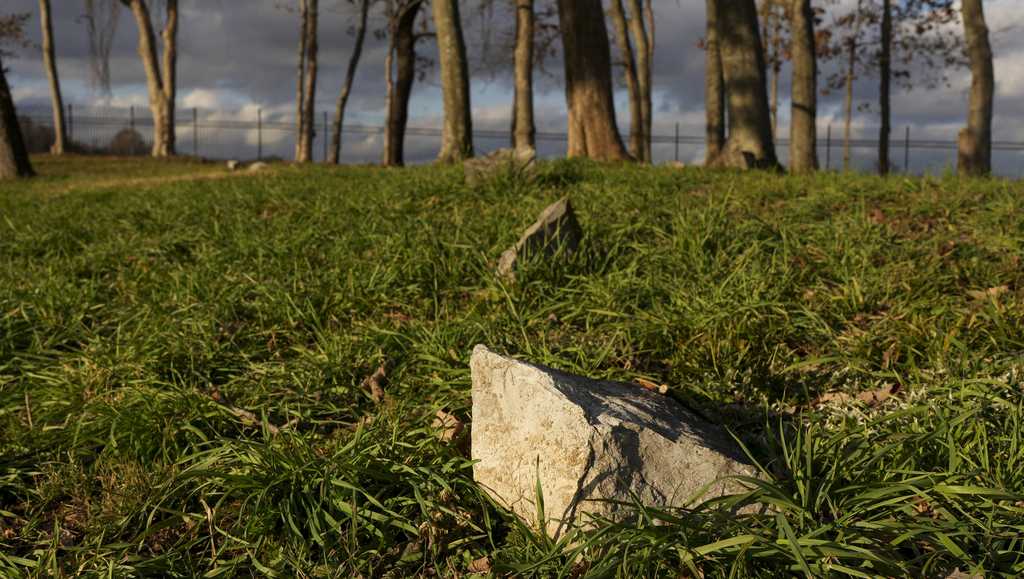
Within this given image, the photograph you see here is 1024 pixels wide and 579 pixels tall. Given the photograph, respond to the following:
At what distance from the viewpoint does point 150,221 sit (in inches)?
259

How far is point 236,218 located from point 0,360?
2.67 meters

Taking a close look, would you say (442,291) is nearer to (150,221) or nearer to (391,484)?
(391,484)

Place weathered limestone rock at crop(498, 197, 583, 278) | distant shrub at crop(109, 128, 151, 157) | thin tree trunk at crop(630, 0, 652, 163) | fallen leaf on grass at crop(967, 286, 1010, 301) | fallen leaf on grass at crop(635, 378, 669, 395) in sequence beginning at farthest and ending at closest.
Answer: distant shrub at crop(109, 128, 151, 157)
thin tree trunk at crop(630, 0, 652, 163)
weathered limestone rock at crop(498, 197, 583, 278)
fallen leaf on grass at crop(967, 286, 1010, 301)
fallen leaf on grass at crop(635, 378, 669, 395)

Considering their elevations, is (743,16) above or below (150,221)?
above

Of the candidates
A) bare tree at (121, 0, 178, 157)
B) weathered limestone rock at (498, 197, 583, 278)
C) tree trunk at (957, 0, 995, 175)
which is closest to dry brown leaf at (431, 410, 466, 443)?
weathered limestone rock at (498, 197, 583, 278)

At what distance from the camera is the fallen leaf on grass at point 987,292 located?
370 centimetres

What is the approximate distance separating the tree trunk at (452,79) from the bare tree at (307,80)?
1258 centimetres

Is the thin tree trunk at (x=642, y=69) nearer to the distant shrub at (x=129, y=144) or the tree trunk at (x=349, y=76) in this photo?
the tree trunk at (x=349, y=76)

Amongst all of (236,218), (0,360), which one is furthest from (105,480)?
(236,218)

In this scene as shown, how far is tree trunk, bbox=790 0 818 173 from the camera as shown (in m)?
11.0

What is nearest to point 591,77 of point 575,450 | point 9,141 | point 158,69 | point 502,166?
point 502,166

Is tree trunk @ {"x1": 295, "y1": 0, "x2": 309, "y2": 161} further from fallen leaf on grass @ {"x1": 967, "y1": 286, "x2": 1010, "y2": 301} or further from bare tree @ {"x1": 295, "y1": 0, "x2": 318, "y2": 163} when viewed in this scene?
fallen leaf on grass @ {"x1": 967, "y1": 286, "x2": 1010, "y2": 301}

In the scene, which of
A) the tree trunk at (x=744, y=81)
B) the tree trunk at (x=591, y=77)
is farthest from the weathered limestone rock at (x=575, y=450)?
the tree trunk at (x=591, y=77)

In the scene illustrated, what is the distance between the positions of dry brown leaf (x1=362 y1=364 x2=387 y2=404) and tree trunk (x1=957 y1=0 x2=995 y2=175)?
12.5 m
